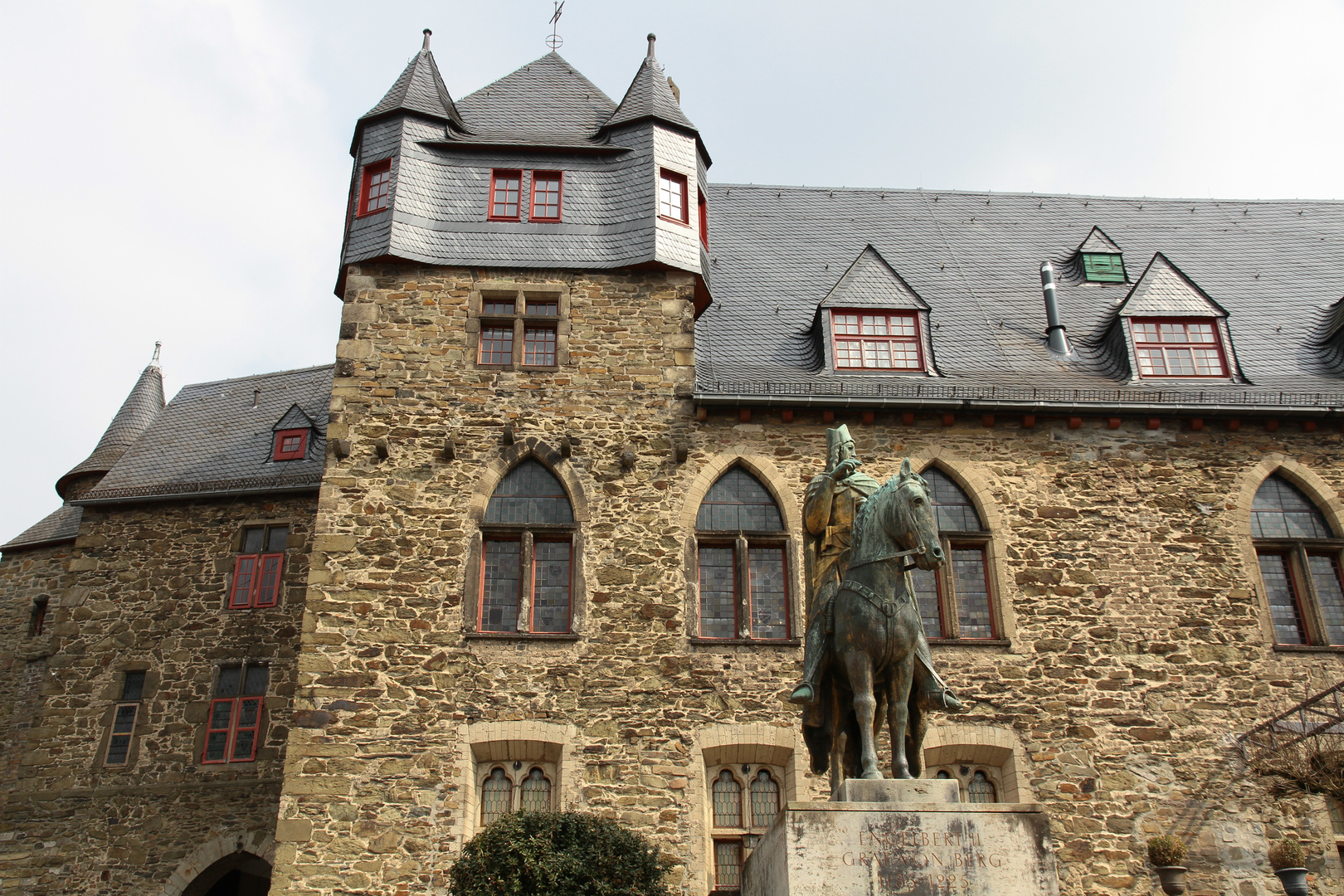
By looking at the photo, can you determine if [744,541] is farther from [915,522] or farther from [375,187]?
[375,187]

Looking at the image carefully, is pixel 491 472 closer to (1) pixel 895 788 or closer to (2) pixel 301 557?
(2) pixel 301 557

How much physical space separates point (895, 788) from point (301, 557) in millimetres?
12842

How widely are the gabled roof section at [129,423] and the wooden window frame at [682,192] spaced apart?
11.8 metres

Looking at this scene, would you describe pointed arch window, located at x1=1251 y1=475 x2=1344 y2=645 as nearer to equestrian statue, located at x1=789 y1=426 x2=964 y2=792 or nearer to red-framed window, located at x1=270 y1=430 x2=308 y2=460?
equestrian statue, located at x1=789 y1=426 x2=964 y2=792

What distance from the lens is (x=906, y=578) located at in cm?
870

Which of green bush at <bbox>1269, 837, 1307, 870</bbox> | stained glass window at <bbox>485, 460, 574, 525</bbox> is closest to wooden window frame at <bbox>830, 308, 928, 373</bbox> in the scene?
stained glass window at <bbox>485, 460, 574, 525</bbox>

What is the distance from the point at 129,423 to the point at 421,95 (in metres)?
10.4

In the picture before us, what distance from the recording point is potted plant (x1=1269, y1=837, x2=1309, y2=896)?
1287cm

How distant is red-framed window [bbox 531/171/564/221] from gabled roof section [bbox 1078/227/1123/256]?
344 inches

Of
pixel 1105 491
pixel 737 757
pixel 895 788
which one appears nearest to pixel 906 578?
pixel 895 788

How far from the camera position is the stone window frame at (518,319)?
1548 cm

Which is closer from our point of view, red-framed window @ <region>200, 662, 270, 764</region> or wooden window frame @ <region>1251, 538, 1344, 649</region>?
wooden window frame @ <region>1251, 538, 1344, 649</region>

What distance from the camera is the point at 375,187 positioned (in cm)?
1689

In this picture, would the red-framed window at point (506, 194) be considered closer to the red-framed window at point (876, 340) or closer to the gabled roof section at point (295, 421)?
the red-framed window at point (876, 340)
